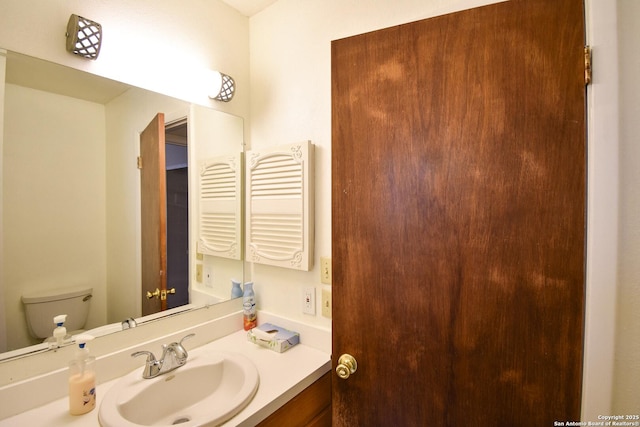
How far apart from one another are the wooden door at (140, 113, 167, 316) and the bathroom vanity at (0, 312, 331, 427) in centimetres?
22

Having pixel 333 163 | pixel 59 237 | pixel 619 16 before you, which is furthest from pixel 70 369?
pixel 619 16

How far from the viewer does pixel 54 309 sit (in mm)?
923

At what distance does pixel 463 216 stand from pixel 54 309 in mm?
1364

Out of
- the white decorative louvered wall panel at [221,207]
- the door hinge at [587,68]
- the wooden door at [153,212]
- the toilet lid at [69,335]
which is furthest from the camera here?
the white decorative louvered wall panel at [221,207]

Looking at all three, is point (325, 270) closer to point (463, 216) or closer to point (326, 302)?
point (326, 302)

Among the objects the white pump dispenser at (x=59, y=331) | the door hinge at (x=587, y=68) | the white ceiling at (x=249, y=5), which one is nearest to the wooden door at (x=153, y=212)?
the white pump dispenser at (x=59, y=331)

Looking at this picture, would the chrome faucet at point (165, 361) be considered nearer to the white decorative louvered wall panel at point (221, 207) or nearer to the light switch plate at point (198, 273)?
the light switch plate at point (198, 273)

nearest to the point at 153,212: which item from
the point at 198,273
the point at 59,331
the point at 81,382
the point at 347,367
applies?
the point at 198,273

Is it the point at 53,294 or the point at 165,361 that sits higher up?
the point at 53,294

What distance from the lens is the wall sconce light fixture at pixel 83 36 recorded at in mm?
913

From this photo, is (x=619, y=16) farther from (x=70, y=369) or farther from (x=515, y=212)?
(x=70, y=369)

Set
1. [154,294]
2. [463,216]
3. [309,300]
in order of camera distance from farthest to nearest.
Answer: [309,300], [154,294], [463,216]

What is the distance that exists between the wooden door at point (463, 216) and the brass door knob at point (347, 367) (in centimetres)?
2

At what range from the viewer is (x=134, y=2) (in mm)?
1090
